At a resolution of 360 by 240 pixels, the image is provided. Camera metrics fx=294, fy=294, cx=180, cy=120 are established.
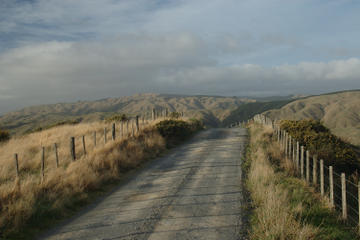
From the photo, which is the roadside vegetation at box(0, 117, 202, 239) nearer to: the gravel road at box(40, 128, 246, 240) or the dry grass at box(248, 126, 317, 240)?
the gravel road at box(40, 128, 246, 240)

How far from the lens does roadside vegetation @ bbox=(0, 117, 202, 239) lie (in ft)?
24.1

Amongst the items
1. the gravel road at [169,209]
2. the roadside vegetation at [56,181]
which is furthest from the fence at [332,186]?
the roadside vegetation at [56,181]

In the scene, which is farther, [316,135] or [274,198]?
[316,135]

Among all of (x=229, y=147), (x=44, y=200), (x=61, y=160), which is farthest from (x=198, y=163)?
(x=44, y=200)

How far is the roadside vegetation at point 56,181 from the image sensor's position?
734 centimetres

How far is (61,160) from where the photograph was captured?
1393 cm

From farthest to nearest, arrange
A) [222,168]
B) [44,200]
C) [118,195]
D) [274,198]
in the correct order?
[222,168], [118,195], [44,200], [274,198]

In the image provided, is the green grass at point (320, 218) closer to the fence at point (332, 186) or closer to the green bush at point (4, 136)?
the fence at point (332, 186)

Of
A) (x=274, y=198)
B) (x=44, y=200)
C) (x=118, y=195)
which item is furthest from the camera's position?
(x=118, y=195)

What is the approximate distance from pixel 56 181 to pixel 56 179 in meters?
0.13

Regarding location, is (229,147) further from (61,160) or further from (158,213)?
(158,213)

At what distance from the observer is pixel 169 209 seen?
7.95 m

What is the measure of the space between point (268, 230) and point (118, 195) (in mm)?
5328

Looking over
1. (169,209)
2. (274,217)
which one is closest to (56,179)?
(169,209)
